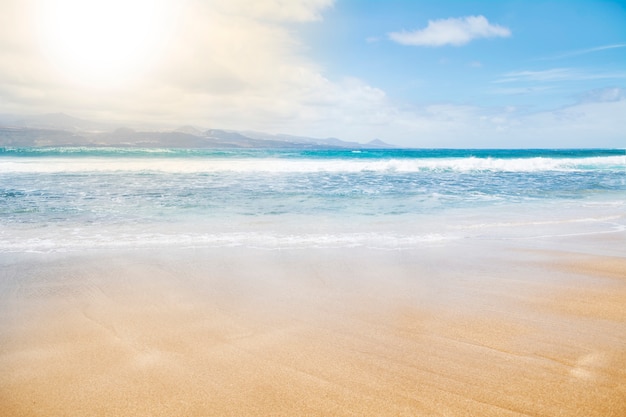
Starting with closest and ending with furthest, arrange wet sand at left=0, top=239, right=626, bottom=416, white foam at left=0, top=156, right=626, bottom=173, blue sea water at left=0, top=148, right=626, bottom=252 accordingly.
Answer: wet sand at left=0, top=239, right=626, bottom=416 < blue sea water at left=0, top=148, right=626, bottom=252 < white foam at left=0, top=156, right=626, bottom=173

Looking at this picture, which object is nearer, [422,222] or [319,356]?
[319,356]

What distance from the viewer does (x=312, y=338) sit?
10.6ft

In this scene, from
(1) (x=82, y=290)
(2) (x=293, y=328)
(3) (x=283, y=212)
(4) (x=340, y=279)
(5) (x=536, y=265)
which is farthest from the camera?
(3) (x=283, y=212)

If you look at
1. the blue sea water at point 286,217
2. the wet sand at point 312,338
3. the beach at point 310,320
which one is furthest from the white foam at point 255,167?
the wet sand at point 312,338

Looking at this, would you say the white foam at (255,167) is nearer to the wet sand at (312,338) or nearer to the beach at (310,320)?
the beach at (310,320)

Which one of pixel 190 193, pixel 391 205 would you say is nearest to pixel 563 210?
pixel 391 205

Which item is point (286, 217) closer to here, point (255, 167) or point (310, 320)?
point (310, 320)

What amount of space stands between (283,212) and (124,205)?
421 cm

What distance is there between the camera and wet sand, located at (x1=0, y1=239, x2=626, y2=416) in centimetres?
244

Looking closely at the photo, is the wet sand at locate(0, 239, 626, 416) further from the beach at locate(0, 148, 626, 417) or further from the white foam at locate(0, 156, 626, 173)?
the white foam at locate(0, 156, 626, 173)

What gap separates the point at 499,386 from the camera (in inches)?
100

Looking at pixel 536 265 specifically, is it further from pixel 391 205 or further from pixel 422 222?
pixel 391 205

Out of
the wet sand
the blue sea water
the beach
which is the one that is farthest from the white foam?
the wet sand

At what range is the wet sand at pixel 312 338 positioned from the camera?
2443 millimetres
